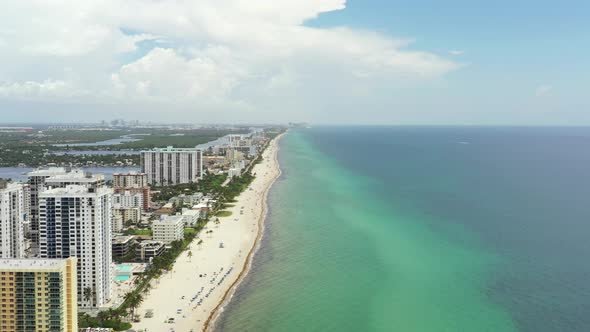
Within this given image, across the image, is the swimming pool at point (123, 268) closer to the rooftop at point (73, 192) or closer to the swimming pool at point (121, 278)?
the swimming pool at point (121, 278)

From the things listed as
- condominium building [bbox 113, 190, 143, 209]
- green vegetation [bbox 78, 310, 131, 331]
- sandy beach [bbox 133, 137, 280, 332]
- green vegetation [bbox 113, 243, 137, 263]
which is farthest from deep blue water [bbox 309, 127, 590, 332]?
condominium building [bbox 113, 190, 143, 209]

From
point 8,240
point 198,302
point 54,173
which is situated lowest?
point 198,302

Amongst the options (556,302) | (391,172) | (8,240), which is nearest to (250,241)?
(8,240)

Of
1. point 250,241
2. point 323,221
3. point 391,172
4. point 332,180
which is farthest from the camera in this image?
point 391,172

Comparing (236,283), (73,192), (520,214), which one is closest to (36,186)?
(73,192)

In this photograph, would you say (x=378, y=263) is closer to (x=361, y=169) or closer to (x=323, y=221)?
(x=323, y=221)

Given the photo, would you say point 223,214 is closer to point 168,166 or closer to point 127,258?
point 127,258
